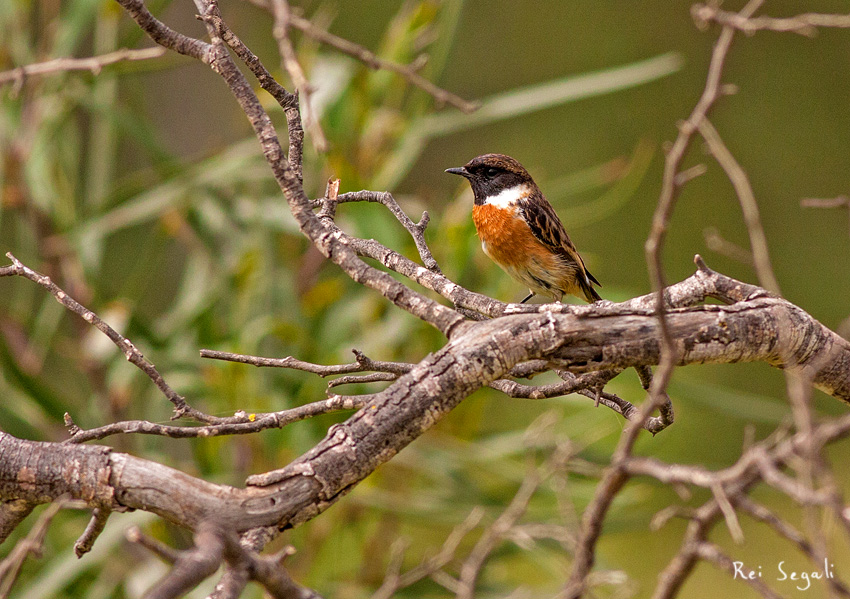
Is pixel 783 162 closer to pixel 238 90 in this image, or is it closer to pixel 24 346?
pixel 24 346

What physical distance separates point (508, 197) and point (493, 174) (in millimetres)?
121

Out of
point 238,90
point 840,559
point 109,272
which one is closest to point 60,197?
point 109,272

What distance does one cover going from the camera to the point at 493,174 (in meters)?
3.75

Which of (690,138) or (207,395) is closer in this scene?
(690,138)

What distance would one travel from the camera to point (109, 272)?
6.54m

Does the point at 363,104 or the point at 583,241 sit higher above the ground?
the point at 583,241

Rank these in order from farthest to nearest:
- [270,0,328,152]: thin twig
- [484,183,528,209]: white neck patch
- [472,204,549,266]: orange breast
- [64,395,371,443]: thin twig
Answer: [484,183,528,209]: white neck patch < [472,204,549,266]: orange breast < [64,395,371,443]: thin twig < [270,0,328,152]: thin twig

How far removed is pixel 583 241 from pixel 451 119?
3971mm

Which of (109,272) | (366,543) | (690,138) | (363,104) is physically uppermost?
(109,272)

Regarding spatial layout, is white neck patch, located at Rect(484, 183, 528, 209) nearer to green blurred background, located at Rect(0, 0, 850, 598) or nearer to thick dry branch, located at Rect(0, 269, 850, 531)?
green blurred background, located at Rect(0, 0, 850, 598)

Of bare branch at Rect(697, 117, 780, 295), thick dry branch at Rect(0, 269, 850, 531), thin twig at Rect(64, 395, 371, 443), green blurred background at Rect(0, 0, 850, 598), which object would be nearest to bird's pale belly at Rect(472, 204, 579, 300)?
green blurred background at Rect(0, 0, 850, 598)

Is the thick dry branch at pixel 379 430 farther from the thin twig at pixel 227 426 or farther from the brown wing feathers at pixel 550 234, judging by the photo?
the brown wing feathers at pixel 550 234

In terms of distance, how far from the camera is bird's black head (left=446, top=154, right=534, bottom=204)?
147 inches

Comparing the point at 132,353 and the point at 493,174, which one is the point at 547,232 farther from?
the point at 132,353
